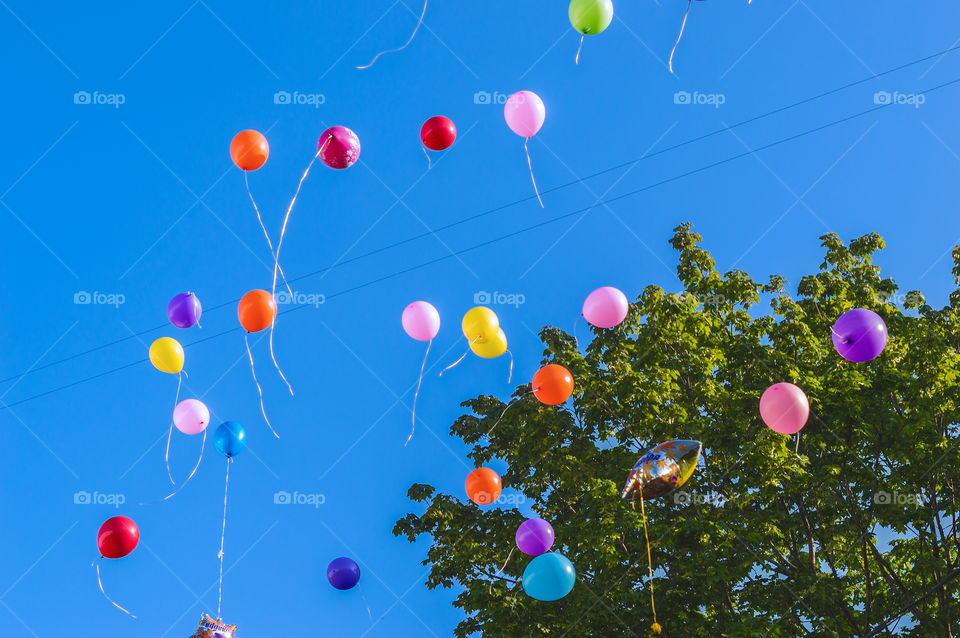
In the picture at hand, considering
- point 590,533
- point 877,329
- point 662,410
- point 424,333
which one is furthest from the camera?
point 662,410

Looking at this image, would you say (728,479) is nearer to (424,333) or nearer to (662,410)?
(662,410)

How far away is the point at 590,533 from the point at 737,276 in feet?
15.5

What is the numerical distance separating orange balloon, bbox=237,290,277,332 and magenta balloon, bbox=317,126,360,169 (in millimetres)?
1461

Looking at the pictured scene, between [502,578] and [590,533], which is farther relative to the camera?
[502,578]

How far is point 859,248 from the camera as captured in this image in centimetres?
1305

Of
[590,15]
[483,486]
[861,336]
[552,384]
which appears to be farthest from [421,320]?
[861,336]

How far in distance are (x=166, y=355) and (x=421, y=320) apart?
9.46ft

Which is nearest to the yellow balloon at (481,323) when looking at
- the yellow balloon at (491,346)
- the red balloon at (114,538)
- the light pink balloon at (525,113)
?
the yellow balloon at (491,346)

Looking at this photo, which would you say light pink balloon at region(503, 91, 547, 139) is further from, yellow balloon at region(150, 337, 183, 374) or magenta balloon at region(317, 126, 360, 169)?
yellow balloon at region(150, 337, 183, 374)

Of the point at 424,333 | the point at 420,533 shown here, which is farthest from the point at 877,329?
the point at 420,533

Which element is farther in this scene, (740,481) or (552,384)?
(740,481)

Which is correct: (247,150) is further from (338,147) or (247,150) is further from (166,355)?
(166,355)

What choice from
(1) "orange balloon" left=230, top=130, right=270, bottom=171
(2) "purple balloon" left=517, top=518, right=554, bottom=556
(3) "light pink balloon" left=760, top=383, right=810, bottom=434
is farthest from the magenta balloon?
(3) "light pink balloon" left=760, top=383, right=810, bottom=434

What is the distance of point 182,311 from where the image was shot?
9039 millimetres
